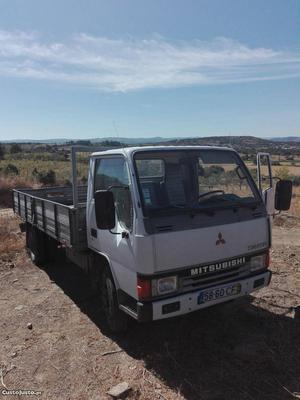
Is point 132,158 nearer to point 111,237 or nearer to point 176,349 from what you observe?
point 111,237

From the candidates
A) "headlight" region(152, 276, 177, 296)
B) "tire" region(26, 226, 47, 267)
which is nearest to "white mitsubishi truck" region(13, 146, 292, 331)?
"headlight" region(152, 276, 177, 296)

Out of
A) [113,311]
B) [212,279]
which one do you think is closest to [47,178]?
[113,311]

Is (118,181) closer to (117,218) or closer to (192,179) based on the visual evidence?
(117,218)

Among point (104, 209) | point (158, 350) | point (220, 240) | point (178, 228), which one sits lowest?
point (158, 350)

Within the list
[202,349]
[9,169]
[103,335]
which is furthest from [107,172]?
[9,169]

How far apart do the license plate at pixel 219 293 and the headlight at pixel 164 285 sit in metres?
0.31

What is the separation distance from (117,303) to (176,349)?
32.2 inches

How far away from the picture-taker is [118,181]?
461cm

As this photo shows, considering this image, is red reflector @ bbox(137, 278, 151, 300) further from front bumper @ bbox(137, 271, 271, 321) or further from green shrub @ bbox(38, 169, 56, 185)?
green shrub @ bbox(38, 169, 56, 185)

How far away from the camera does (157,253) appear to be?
3914 mm

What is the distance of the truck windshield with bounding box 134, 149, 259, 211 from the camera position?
4285 mm

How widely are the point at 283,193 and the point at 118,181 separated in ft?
6.39

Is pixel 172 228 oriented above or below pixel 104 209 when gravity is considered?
below

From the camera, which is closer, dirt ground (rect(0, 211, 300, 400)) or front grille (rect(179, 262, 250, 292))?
dirt ground (rect(0, 211, 300, 400))
